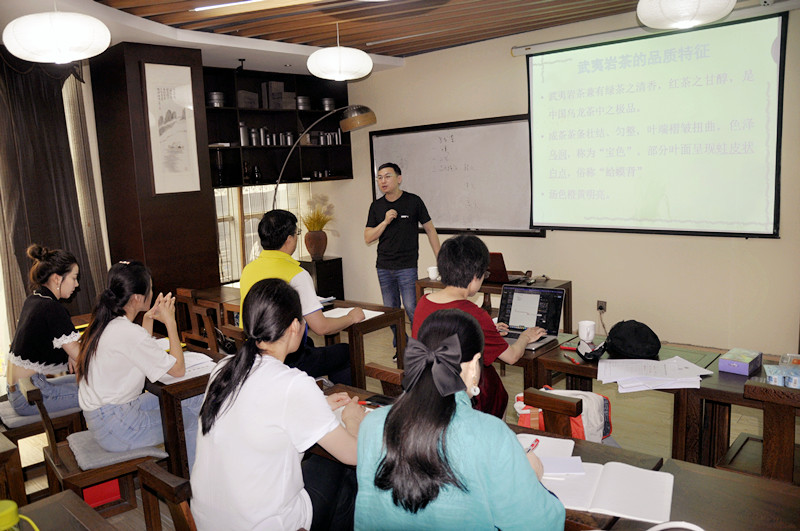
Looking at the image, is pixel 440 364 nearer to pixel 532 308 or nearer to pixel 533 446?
pixel 533 446

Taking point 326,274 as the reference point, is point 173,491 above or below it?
above

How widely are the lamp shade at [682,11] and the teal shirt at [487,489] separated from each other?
2567 millimetres

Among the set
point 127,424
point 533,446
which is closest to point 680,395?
point 533,446

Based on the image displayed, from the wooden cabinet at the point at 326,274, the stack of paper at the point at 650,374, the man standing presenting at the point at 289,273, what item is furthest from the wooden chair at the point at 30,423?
the wooden cabinet at the point at 326,274

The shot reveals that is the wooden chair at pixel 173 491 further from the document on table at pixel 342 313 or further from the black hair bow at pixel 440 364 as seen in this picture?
the document on table at pixel 342 313

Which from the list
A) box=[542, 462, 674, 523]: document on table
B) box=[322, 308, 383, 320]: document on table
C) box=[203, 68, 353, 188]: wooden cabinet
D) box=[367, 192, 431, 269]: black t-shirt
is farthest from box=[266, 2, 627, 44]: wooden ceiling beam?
box=[542, 462, 674, 523]: document on table

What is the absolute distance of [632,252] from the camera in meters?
4.82

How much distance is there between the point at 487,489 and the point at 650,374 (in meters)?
1.31

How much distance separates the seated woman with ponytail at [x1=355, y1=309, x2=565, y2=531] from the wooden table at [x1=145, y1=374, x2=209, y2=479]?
1.35 metres

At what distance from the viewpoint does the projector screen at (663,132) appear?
4.08m

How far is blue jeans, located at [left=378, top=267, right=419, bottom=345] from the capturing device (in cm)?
493

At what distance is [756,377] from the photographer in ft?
7.56

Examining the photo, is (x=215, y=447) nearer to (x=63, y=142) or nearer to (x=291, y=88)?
(x=63, y=142)

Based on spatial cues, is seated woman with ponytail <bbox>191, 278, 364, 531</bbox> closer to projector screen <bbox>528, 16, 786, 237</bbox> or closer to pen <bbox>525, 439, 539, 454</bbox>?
pen <bbox>525, 439, 539, 454</bbox>
